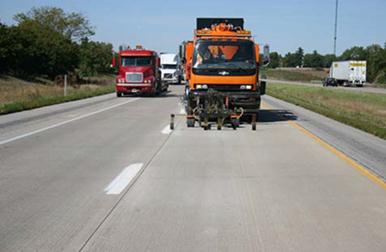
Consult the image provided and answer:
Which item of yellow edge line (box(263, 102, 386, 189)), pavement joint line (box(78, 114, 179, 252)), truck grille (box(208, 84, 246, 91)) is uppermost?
truck grille (box(208, 84, 246, 91))

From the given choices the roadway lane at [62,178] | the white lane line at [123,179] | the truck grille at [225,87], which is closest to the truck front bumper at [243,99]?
the truck grille at [225,87]

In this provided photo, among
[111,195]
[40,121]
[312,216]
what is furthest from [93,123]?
[312,216]

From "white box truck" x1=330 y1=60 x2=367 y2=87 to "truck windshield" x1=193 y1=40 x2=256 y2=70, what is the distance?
60950mm

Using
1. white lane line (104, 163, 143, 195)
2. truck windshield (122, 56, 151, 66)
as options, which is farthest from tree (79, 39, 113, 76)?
white lane line (104, 163, 143, 195)

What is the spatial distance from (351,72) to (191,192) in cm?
7321

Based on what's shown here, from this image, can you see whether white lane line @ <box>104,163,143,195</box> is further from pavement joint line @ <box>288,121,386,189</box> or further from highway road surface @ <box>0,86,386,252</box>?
pavement joint line @ <box>288,121,386,189</box>

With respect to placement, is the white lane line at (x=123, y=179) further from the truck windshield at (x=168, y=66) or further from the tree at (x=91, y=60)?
the tree at (x=91, y=60)

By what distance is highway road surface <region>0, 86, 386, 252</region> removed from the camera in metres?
5.68

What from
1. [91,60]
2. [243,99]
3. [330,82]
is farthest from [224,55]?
[330,82]

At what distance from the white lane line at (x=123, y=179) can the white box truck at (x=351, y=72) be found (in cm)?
7009

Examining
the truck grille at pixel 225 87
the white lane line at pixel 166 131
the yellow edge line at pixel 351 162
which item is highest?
the truck grille at pixel 225 87

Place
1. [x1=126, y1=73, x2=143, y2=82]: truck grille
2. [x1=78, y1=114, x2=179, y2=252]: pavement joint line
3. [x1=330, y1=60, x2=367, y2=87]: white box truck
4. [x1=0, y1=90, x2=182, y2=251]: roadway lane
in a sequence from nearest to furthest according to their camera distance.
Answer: [x1=78, y1=114, x2=179, y2=252]: pavement joint line → [x1=0, y1=90, x2=182, y2=251]: roadway lane → [x1=126, y1=73, x2=143, y2=82]: truck grille → [x1=330, y1=60, x2=367, y2=87]: white box truck

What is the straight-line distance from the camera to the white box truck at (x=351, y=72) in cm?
7581

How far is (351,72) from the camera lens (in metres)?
77.0
